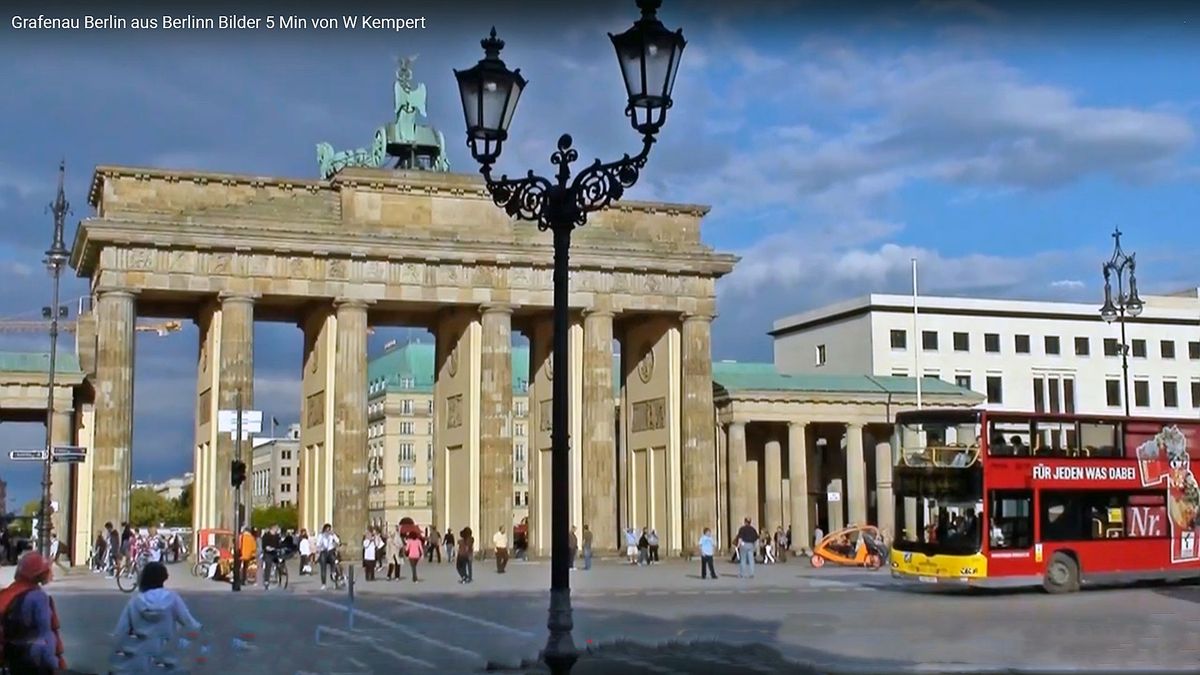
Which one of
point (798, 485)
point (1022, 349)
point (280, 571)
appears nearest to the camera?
point (280, 571)

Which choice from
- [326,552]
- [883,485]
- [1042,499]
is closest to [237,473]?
[326,552]

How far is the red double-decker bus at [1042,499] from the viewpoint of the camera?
32812 millimetres

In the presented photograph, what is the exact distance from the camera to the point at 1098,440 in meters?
34.5

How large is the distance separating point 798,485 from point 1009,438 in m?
41.0

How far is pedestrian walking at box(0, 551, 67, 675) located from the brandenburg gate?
44823 mm

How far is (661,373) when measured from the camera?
65.8 m

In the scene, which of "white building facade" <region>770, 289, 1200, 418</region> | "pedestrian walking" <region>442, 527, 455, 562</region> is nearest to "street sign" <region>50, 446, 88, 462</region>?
"pedestrian walking" <region>442, 527, 455, 562</region>

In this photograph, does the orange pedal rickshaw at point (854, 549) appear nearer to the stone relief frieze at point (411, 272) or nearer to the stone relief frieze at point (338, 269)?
the stone relief frieze at point (411, 272)

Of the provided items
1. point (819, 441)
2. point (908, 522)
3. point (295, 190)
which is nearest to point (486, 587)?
point (908, 522)

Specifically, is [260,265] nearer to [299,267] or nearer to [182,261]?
[299,267]

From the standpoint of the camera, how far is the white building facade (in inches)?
3664

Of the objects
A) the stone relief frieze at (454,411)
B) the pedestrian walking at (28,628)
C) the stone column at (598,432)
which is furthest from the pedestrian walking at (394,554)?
the pedestrian walking at (28,628)

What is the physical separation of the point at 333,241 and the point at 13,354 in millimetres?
13006

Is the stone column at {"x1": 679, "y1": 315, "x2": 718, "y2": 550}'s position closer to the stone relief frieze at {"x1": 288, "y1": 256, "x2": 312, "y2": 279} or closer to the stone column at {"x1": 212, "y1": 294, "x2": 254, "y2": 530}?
the stone relief frieze at {"x1": 288, "y1": 256, "x2": 312, "y2": 279}
